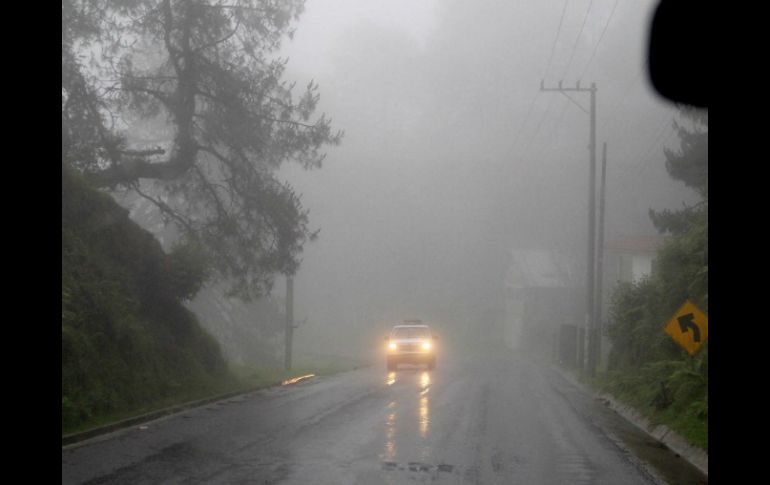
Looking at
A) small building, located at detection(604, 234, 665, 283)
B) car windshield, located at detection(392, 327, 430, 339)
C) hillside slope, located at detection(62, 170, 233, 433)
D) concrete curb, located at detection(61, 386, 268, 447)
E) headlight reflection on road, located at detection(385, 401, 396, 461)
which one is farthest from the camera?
small building, located at detection(604, 234, 665, 283)

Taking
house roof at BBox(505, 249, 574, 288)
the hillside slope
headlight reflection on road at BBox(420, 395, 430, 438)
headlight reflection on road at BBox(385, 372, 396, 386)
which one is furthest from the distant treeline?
house roof at BBox(505, 249, 574, 288)

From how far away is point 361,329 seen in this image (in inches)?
4011

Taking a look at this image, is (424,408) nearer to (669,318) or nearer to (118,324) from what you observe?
(118,324)

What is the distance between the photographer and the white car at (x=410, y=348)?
41094 mm

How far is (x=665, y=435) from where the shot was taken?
18.1 meters

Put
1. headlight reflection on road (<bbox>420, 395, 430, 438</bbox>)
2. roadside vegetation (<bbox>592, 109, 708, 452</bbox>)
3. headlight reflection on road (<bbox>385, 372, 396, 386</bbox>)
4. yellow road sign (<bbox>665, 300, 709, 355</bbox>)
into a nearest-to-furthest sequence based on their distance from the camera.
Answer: headlight reflection on road (<bbox>420, 395, 430, 438</bbox>) → yellow road sign (<bbox>665, 300, 709, 355</bbox>) → roadside vegetation (<bbox>592, 109, 708, 452</bbox>) → headlight reflection on road (<bbox>385, 372, 396, 386</bbox>)

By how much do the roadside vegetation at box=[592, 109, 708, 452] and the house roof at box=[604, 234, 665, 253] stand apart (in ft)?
70.6

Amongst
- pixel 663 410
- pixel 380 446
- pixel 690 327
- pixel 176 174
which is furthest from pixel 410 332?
pixel 380 446

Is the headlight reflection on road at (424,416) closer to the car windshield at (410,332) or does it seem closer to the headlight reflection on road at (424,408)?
the headlight reflection on road at (424,408)

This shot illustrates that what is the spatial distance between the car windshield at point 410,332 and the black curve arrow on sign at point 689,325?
24251mm

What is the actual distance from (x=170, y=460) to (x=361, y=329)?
293 ft

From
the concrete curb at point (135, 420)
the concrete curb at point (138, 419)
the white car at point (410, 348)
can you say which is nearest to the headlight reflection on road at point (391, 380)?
the white car at point (410, 348)

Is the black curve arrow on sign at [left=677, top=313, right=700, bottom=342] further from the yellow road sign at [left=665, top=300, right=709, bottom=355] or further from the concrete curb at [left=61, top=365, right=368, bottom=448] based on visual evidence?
the concrete curb at [left=61, top=365, right=368, bottom=448]

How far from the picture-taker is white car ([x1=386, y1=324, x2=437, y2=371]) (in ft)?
135
